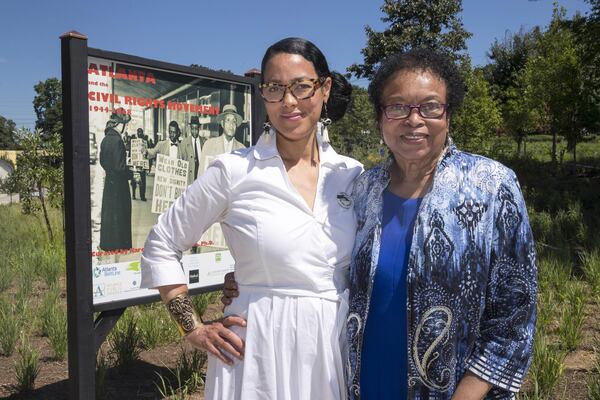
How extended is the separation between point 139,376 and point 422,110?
3.42 m

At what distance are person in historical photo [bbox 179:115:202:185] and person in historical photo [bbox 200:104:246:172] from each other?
0.05m

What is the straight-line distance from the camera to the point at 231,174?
2037mm

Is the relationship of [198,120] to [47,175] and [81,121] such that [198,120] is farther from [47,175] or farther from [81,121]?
[47,175]

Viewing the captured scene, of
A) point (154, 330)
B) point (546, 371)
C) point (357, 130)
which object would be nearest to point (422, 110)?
point (546, 371)

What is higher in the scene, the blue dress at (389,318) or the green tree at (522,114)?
the green tree at (522,114)

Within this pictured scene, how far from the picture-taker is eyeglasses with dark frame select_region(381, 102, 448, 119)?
180cm

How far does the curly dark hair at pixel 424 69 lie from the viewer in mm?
1822

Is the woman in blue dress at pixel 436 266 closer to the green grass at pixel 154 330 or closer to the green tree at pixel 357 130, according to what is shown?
the green grass at pixel 154 330

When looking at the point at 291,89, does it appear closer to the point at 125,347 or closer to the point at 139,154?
the point at 139,154

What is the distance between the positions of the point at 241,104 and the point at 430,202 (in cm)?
255

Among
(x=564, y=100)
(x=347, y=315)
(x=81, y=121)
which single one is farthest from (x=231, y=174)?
(x=564, y=100)

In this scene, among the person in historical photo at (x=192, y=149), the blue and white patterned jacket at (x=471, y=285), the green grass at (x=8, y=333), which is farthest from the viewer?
the green grass at (x=8, y=333)

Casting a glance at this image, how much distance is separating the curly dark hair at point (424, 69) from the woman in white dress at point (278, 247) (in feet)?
1.00

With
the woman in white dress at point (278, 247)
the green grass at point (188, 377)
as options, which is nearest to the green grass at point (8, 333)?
the green grass at point (188, 377)
